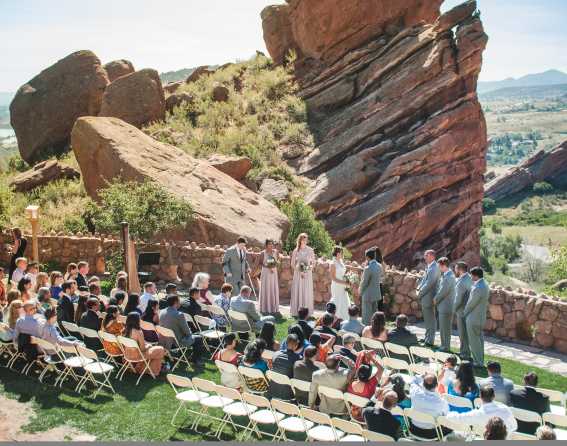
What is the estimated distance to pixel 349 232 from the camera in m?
28.8

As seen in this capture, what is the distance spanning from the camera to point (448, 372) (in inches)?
440

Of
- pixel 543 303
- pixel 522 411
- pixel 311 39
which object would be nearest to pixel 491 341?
pixel 543 303

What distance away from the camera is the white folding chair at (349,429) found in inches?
363

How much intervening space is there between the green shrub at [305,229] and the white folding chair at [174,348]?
378 inches

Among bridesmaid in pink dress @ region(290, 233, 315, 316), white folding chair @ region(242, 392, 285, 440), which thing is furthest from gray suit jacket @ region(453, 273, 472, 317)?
white folding chair @ region(242, 392, 285, 440)

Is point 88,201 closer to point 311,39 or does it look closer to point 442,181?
point 442,181

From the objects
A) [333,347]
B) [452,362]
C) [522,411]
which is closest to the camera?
[522,411]

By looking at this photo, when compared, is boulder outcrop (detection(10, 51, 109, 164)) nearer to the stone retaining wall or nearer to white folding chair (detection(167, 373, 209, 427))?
the stone retaining wall

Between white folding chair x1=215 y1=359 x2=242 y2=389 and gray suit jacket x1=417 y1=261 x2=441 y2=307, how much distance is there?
17.9 ft

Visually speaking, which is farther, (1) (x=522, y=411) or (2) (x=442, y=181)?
(2) (x=442, y=181)

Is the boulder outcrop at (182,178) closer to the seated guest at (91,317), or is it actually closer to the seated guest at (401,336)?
the seated guest at (91,317)

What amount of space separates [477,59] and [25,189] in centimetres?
1963

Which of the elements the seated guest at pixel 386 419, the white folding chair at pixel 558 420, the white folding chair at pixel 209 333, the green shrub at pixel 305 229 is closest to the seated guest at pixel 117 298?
the white folding chair at pixel 209 333

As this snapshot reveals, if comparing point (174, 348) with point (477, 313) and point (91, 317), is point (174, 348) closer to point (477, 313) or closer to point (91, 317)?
point (91, 317)
